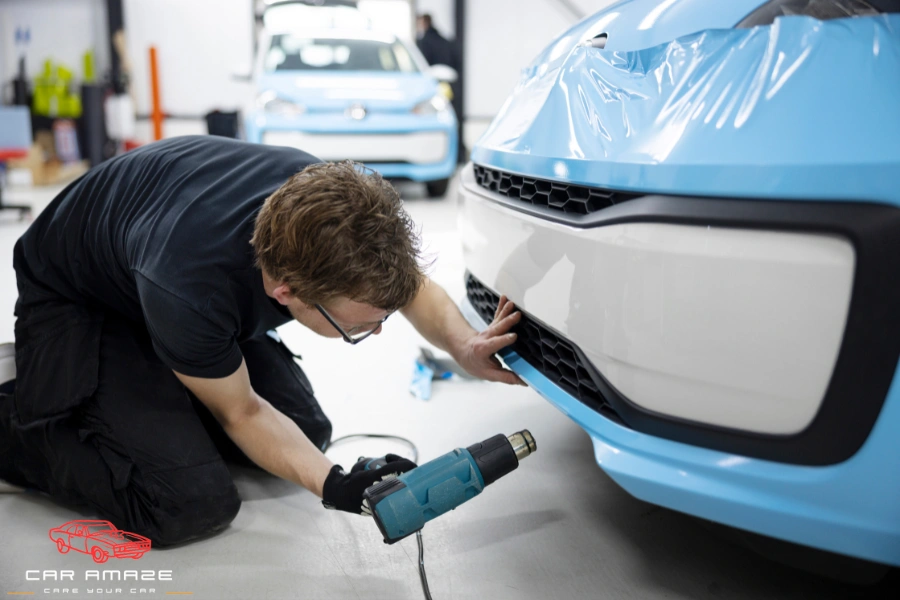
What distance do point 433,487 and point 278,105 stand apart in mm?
4270

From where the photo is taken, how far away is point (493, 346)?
1469 mm

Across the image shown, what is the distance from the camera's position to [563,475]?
1.65 m

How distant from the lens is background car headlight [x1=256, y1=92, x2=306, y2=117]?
4.96 metres

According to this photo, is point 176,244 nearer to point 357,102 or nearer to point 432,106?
point 357,102

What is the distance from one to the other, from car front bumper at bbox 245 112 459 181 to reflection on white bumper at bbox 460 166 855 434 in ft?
13.5

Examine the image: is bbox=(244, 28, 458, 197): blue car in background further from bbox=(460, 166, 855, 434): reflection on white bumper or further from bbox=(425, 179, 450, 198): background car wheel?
bbox=(460, 166, 855, 434): reflection on white bumper

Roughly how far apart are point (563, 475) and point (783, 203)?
0.94 m

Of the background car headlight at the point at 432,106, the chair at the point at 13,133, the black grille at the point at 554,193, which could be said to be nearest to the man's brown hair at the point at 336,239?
the black grille at the point at 554,193

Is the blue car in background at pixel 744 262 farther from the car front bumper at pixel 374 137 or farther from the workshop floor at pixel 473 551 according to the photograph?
the car front bumper at pixel 374 137

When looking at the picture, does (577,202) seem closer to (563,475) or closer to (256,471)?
(563,475)

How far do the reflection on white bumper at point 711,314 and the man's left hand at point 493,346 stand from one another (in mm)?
274

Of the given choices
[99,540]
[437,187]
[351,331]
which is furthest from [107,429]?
[437,187]

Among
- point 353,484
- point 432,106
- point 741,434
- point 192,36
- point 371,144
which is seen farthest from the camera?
point 192,36

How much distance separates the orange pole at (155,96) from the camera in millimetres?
8641
